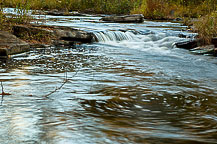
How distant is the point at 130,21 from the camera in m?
18.5

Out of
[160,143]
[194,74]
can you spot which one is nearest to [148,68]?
[194,74]

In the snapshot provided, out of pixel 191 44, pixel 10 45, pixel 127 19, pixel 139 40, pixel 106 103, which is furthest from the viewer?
pixel 127 19

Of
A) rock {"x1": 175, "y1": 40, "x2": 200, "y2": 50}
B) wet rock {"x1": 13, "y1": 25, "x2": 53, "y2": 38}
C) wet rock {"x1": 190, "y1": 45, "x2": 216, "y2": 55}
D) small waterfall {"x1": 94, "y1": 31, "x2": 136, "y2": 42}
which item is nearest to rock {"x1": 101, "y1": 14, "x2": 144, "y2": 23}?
small waterfall {"x1": 94, "y1": 31, "x2": 136, "y2": 42}

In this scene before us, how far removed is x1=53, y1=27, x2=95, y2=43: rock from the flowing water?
3.79 m

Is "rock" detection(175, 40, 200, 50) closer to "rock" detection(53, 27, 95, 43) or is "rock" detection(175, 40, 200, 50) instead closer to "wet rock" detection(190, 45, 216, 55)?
"wet rock" detection(190, 45, 216, 55)

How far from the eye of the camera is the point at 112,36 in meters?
12.2

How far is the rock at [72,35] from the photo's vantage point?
34.6 feet

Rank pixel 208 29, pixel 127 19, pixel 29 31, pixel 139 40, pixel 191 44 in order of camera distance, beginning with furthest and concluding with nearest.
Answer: pixel 127 19, pixel 139 40, pixel 191 44, pixel 208 29, pixel 29 31

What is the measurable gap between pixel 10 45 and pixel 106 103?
4.95m

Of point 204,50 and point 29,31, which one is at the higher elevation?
point 29,31

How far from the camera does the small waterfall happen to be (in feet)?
38.8

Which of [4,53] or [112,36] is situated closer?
[4,53]

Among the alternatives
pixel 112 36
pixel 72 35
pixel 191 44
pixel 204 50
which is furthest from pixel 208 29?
pixel 72 35

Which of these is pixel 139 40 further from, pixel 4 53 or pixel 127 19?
pixel 127 19
